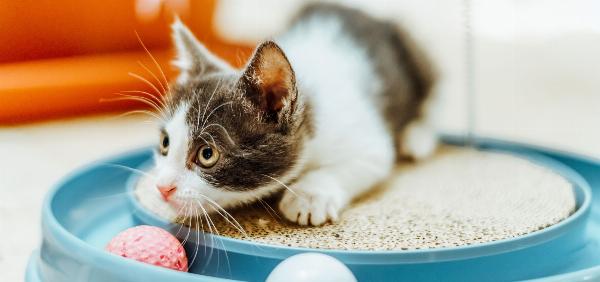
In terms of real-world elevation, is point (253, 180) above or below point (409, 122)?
above

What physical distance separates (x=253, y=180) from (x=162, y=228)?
20cm

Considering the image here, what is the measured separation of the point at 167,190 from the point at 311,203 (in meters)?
0.28

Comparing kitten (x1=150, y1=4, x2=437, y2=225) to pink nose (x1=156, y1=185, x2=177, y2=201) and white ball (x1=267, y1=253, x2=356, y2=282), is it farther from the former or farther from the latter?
white ball (x1=267, y1=253, x2=356, y2=282)

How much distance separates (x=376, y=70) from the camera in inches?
66.8

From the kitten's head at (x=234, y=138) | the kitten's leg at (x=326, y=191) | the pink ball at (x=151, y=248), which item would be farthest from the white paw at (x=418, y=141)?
the pink ball at (x=151, y=248)

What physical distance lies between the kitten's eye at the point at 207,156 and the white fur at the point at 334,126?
0.18m

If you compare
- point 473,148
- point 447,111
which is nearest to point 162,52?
point 447,111

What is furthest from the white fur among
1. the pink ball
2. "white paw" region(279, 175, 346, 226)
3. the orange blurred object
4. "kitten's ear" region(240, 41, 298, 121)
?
the orange blurred object

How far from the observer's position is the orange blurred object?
2.34 metres

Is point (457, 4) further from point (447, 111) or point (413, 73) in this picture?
point (413, 73)

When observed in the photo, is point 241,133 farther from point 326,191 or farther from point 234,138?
point 326,191

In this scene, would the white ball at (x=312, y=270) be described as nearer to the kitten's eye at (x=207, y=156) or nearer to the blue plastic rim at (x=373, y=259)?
the blue plastic rim at (x=373, y=259)

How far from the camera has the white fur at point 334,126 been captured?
1235mm

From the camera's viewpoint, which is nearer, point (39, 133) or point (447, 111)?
point (39, 133)
